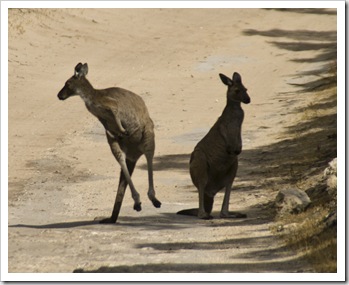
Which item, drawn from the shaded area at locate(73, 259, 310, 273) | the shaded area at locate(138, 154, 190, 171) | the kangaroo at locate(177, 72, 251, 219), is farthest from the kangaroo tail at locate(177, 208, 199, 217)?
the shaded area at locate(138, 154, 190, 171)

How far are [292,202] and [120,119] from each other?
2.39m

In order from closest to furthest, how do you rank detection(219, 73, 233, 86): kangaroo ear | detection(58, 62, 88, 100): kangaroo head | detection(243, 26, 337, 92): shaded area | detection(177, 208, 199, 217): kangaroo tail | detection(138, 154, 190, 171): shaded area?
1. detection(58, 62, 88, 100): kangaroo head
2. detection(219, 73, 233, 86): kangaroo ear
3. detection(177, 208, 199, 217): kangaroo tail
4. detection(138, 154, 190, 171): shaded area
5. detection(243, 26, 337, 92): shaded area

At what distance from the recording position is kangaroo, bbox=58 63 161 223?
13.5 meters

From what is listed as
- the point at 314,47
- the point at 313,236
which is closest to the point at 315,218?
the point at 313,236

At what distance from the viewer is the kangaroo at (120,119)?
13461 millimetres

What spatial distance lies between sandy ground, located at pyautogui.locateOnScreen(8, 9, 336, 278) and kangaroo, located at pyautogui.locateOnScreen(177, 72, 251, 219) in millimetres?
432

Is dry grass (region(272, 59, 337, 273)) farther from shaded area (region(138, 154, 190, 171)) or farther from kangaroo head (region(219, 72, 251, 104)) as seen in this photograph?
shaded area (region(138, 154, 190, 171))

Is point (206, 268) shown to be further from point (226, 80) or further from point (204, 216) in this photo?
point (226, 80)

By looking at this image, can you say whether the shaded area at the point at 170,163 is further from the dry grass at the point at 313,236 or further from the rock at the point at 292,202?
the dry grass at the point at 313,236

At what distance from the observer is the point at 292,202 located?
13.7 m

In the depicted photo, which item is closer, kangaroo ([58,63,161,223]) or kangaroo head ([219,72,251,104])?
kangaroo ([58,63,161,223])

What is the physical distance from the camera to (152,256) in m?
11.2

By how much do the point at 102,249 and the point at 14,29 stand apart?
68.3 feet

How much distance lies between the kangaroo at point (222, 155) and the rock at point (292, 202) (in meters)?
0.57
